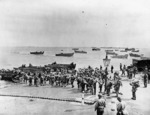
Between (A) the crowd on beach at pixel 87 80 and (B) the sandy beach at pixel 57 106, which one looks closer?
(B) the sandy beach at pixel 57 106

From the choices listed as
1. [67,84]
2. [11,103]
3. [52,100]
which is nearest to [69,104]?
[52,100]

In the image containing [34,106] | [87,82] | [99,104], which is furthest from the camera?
[87,82]

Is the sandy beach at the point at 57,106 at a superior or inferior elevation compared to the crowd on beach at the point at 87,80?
inferior

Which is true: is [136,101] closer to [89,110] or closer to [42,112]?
[89,110]

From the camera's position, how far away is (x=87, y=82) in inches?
802

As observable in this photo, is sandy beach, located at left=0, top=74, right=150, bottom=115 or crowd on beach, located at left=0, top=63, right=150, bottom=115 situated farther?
crowd on beach, located at left=0, top=63, right=150, bottom=115

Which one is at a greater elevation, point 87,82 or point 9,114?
point 87,82

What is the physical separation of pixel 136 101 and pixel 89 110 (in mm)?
4049

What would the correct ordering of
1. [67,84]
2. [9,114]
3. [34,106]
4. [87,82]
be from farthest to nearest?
[67,84]
[87,82]
[34,106]
[9,114]

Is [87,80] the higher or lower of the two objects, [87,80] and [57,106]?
the higher

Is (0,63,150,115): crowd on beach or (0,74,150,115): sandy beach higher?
(0,63,150,115): crowd on beach

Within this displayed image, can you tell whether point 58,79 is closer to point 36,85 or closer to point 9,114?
point 36,85

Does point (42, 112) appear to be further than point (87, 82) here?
No

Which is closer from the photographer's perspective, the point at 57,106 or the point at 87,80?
the point at 57,106
